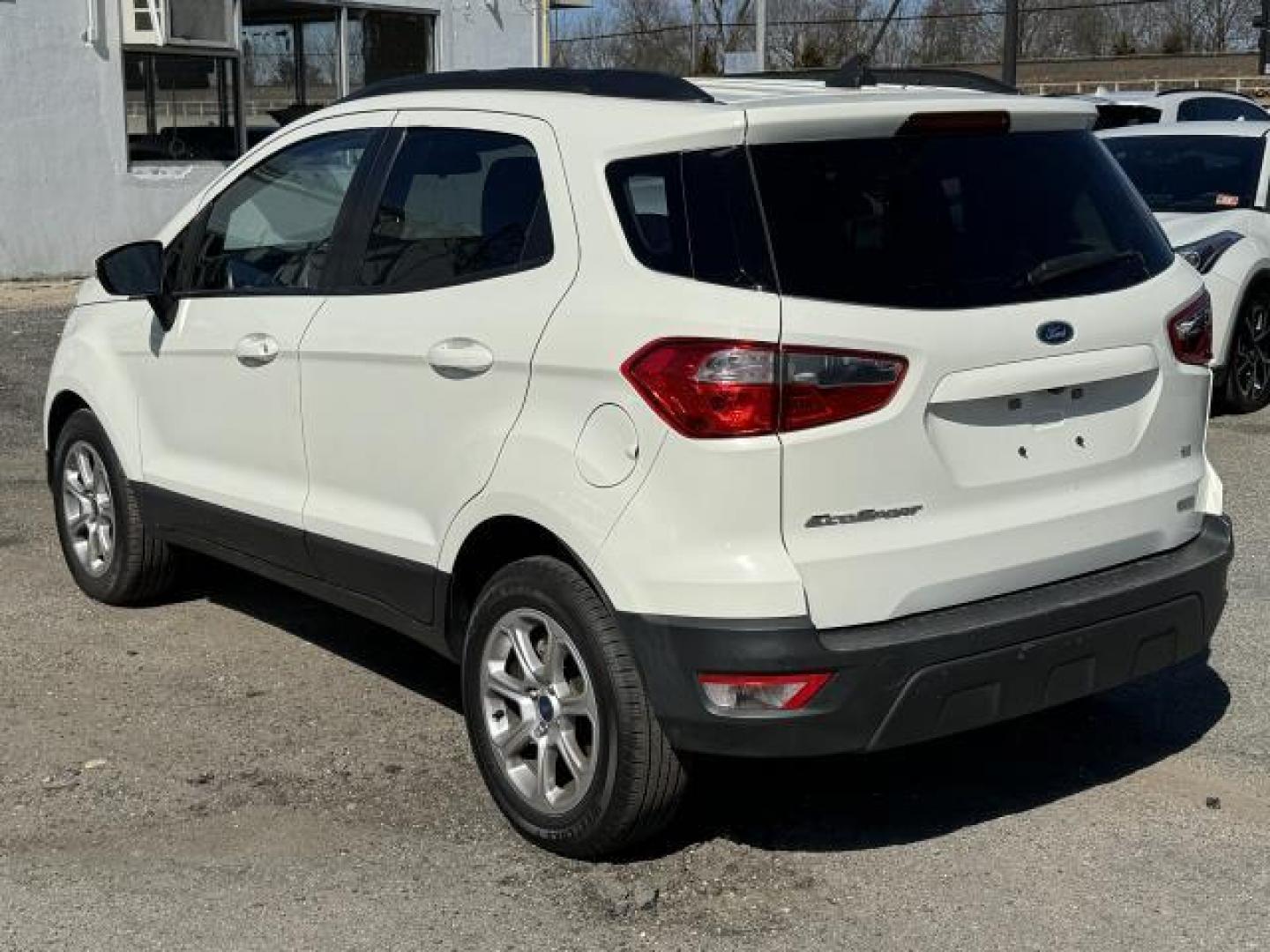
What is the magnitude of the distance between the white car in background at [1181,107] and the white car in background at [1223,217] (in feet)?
20.2

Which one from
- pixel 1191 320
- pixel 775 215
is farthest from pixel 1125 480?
pixel 775 215

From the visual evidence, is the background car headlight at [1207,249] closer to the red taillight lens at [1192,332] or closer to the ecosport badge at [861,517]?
the red taillight lens at [1192,332]

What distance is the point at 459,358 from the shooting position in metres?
4.14

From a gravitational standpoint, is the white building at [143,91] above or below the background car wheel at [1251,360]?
above

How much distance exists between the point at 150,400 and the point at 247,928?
2340 millimetres

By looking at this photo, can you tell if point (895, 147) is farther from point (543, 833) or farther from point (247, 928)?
point (247, 928)

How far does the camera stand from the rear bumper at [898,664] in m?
3.56

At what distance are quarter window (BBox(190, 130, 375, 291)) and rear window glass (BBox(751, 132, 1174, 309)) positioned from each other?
1607 mm

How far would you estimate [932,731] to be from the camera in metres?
3.69

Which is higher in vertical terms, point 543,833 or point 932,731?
point 932,731

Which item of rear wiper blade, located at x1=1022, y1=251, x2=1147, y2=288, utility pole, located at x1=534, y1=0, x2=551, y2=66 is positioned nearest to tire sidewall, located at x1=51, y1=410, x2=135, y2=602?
rear wiper blade, located at x1=1022, y1=251, x2=1147, y2=288

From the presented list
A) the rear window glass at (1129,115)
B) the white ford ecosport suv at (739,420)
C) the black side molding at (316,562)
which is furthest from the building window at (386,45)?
the white ford ecosport suv at (739,420)

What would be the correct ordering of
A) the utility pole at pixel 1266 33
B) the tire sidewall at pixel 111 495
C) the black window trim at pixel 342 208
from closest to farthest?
the black window trim at pixel 342 208 → the tire sidewall at pixel 111 495 → the utility pole at pixel 1266 33

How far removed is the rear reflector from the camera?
3568 mm
